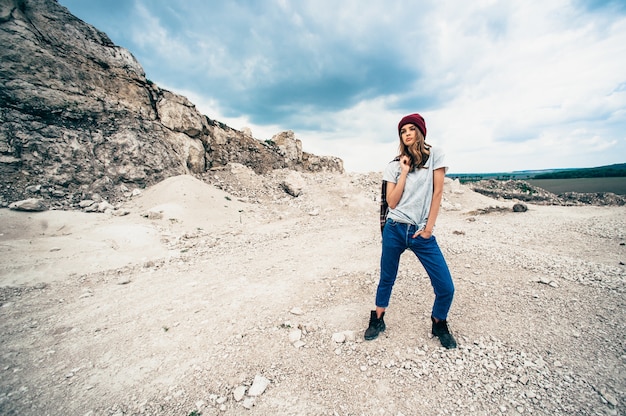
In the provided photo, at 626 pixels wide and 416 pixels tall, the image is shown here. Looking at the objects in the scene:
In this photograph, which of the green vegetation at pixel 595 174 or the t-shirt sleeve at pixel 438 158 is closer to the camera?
the t-shirt sleeve at pixel 438 158

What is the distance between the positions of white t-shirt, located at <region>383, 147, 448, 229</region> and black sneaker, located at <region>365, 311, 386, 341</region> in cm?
131

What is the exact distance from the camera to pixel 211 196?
13.4 m

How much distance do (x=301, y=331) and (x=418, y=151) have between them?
2681mm

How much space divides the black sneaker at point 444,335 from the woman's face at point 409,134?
6.99 ft

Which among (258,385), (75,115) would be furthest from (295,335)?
(75,115)

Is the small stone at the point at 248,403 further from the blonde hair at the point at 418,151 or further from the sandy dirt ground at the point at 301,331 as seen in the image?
the blonde hair at the point at 418,151

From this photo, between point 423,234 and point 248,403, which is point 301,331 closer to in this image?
point 248,403

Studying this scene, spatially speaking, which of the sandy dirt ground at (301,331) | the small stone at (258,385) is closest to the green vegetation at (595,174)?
the sandy dirt ground at (301,331)

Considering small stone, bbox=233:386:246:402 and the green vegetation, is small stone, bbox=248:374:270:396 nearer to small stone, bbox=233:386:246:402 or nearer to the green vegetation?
small stone, bbox=233:386:246:402

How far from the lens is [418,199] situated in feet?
8.77

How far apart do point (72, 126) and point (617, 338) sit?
762 inches

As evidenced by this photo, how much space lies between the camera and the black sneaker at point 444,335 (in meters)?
2.85

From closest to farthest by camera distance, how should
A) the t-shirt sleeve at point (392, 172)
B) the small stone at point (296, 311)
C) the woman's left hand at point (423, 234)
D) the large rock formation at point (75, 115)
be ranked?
1. the woman's left hand at point (423, 234)
2. the t-shirt sleeve at point (392, 172)
3. the small stone at point (296, 311)
4. the large rock formation at point (75, 115)

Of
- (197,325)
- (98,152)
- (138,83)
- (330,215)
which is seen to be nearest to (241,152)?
(138,83)
